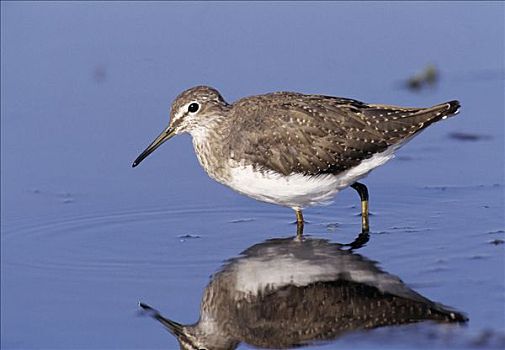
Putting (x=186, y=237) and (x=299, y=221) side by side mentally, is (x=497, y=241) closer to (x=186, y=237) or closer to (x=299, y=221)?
(x=299, y=221)

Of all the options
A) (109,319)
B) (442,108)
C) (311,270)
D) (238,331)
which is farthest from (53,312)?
(442,108)

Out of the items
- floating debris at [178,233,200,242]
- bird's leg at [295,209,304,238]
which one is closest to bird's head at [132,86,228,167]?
floating debris at [178,233,200,242]

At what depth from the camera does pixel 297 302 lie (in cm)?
1041

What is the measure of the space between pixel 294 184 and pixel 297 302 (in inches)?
77.9

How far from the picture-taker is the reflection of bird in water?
9.89 metres

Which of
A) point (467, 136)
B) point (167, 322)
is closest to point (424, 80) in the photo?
point (467, 136)

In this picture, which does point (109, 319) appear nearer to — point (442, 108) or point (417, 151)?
point (442, 108)

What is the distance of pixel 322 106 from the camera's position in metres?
12.4

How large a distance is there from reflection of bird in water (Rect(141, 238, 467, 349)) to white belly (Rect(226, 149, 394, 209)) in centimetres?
71

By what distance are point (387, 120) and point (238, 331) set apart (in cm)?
344

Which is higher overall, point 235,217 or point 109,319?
point 235,217

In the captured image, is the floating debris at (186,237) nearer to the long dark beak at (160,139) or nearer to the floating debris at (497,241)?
the long dark beak at (160,139)

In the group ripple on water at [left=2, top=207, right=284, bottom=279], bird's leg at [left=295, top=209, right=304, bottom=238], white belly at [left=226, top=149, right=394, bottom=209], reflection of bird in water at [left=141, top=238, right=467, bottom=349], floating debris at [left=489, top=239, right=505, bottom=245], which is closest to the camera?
reflection of bird in water at [left=141, top=238, right=467, bottom=349]

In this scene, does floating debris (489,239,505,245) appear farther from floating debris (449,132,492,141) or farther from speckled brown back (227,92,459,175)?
floating debris (449,132,492,141)
